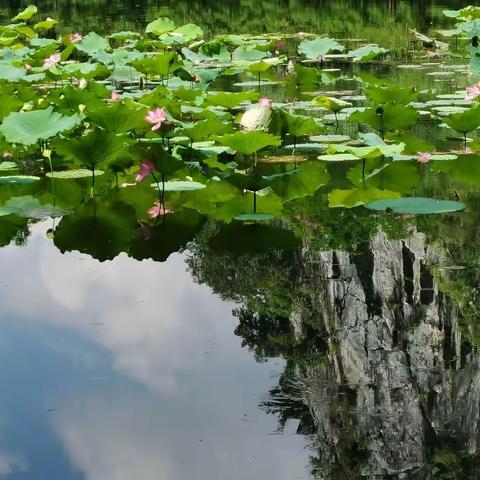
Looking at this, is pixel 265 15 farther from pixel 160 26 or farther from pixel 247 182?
pixel 247 182

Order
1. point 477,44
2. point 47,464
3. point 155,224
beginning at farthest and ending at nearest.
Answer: point 477,44 → point 155,224 → point 47,464

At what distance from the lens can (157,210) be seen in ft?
11.6

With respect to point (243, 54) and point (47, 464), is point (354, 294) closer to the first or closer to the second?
→ point (47, 464)

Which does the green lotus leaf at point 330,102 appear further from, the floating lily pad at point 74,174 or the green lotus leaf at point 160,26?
the green lotus leaf at point 160,26

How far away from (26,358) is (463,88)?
464 centimetres

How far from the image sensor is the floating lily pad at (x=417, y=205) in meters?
3.29

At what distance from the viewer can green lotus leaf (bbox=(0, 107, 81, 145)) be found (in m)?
3.56

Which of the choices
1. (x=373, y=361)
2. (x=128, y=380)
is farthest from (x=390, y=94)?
(x=128, y=380)

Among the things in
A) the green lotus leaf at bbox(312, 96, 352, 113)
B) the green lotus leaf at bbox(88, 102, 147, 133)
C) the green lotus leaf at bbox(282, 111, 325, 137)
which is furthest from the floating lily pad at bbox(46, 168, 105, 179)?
the green lotus leaf at bbox(312, 96, 352, 113)

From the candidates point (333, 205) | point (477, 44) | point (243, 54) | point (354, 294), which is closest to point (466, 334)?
point (354, 294)

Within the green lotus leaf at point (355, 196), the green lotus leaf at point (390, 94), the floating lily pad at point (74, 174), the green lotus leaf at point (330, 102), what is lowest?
the floating lily pad at point (74, 174)

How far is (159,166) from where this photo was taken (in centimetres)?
356

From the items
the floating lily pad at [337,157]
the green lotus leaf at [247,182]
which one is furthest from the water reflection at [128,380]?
the floating lily pad at [337,157]

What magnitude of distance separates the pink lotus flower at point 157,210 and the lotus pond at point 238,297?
0.05ft
